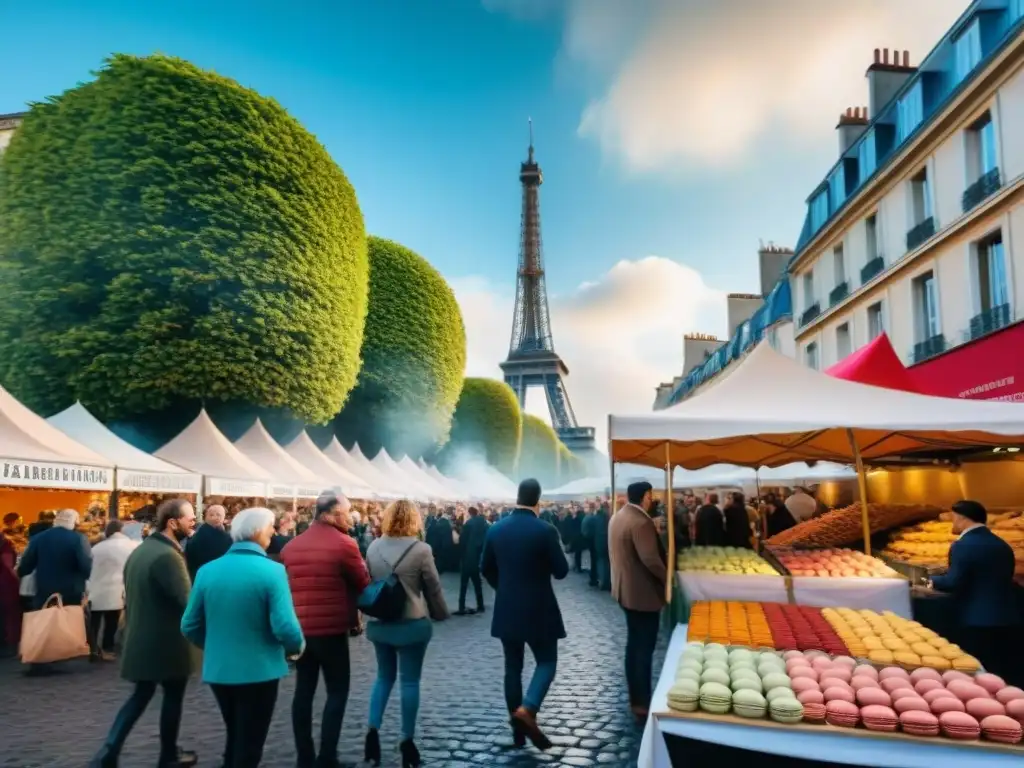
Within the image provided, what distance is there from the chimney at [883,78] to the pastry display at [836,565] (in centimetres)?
1613

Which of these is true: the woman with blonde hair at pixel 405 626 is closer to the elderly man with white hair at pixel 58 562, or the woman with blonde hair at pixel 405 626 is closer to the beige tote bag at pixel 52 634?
the beige tote bag at pixel 52 634

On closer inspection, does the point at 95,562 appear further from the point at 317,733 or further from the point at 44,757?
the point at 317,733

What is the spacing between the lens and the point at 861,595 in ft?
21.9

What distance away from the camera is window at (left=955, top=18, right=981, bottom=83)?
1446 cm

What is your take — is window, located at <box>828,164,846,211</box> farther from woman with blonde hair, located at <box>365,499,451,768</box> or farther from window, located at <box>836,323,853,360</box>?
woman with blonde hair, located at <box>365,499,451,768</box>

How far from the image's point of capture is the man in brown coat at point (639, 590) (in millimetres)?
5988

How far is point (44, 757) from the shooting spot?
5293 mm

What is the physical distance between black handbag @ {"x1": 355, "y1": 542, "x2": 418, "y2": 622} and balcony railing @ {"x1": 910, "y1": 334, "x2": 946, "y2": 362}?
14.5 m

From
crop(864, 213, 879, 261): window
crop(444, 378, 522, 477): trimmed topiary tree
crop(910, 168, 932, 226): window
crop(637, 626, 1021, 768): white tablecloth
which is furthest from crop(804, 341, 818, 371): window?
crop(444, 378, 522, 477): trimmed topiary tree

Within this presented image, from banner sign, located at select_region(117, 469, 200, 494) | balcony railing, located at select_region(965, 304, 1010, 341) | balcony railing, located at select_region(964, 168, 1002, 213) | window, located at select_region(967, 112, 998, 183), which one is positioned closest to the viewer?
banner sign, located at select_region(117, 469, 200, 494)

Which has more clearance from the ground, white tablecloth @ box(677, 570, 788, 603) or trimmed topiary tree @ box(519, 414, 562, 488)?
trimmed topiary tree @ box(519, 414, 562, 488)

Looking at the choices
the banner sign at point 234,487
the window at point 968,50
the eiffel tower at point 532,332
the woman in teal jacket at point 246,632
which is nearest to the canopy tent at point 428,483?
the banner sign at point 234,487

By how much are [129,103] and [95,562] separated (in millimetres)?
12134


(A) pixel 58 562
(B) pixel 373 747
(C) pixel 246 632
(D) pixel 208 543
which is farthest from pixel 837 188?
(C) pixel 246 632
